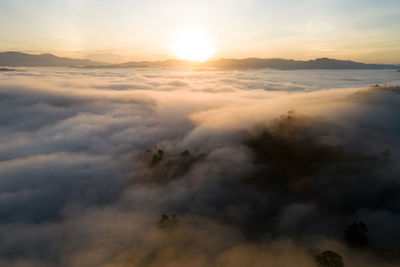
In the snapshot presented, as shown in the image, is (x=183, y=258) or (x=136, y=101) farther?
(x=136, y=101)

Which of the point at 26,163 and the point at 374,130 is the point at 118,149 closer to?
the point at 26,163

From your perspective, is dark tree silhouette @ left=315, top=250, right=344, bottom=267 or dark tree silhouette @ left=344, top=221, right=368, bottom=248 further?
dark tree silhouette @ left=344, top=221, right=368, bottom=248

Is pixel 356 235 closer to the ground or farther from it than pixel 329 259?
farther from it

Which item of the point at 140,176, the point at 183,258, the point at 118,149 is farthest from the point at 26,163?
the point at 183,258

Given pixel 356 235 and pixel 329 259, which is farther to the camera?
pixel 356 235
